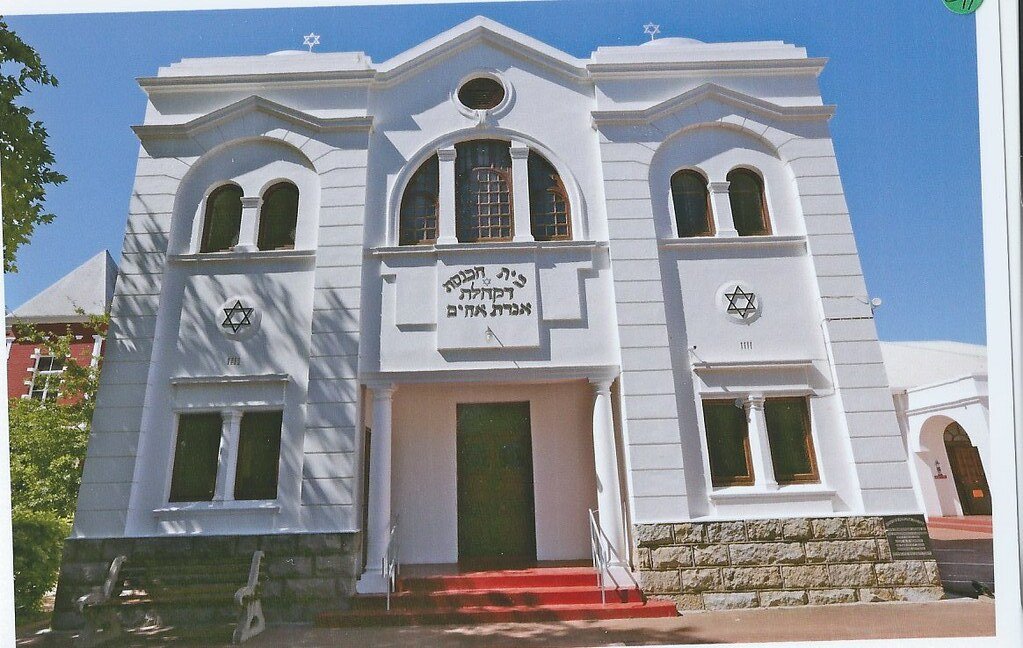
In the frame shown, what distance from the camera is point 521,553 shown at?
9.23 meters

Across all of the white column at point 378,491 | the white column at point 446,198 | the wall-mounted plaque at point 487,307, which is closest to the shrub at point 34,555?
the white column at point 378,491

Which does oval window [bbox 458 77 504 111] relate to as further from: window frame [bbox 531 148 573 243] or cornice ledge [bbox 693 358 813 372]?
cornice ledge [bbox 693 358 813 372]

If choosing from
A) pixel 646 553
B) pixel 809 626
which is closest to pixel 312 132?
pixel 646 553

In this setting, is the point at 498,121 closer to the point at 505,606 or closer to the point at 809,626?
the point at 505,606

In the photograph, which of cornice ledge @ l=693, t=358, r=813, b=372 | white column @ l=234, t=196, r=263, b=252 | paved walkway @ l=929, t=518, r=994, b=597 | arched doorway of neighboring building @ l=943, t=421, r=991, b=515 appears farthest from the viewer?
white column @ l=234, t=196, r=263, b=252

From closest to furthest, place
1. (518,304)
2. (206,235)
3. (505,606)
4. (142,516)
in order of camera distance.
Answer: (505,606) → (142,516) → (518,304) → (206,235)

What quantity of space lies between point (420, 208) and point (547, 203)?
2.04m

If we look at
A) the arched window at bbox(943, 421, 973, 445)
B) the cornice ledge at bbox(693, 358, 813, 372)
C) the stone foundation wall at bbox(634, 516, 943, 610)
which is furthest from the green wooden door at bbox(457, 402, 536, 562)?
the arched window at bbox(943, 421, 973, 445)

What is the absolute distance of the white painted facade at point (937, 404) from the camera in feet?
24.7

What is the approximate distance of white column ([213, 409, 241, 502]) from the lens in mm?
8227

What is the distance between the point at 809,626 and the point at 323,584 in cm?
591

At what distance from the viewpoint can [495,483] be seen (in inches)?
372

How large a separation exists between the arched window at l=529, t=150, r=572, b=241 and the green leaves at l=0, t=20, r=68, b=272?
682 centimetres

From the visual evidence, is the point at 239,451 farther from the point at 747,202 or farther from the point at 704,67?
the point at 704,67
